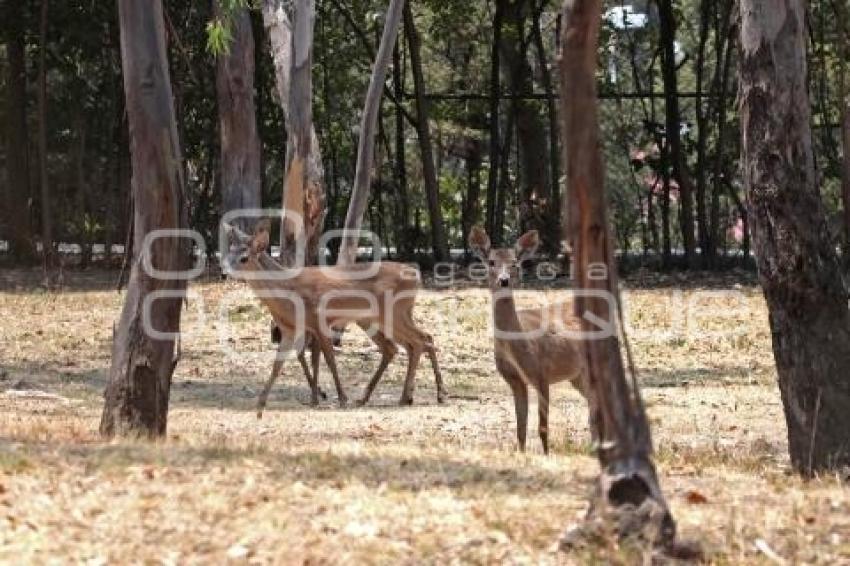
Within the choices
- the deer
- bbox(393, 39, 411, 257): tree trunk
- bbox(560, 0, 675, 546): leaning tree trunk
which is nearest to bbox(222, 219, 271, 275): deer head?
the deer

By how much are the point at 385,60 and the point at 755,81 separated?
8.81m

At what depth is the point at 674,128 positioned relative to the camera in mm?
25188

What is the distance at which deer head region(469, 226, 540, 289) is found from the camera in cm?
1190

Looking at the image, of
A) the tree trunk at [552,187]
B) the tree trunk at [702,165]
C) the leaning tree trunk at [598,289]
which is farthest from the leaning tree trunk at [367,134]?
the leaning tree trunk at [598,289]

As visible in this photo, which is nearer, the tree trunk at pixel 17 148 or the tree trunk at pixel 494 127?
the tree trunk at pixel 494 127

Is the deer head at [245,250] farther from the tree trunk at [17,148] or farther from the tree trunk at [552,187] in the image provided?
the tree trunk at [17,148]

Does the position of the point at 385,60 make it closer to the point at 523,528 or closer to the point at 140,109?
the point at 140,109

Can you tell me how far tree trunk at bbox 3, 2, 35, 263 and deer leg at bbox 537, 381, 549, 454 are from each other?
51.6 ft

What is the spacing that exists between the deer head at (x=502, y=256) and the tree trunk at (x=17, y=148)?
1481 centimetres

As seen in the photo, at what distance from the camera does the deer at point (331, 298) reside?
15328mm

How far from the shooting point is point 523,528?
6871 mm

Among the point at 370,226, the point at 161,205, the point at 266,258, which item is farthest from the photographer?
the point at 370,226

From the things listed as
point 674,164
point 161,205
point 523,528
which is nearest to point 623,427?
point 523,528

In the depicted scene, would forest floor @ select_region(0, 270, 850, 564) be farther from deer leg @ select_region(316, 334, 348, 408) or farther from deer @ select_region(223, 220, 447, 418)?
deer @ select_region(223, 220, 447, 418)
